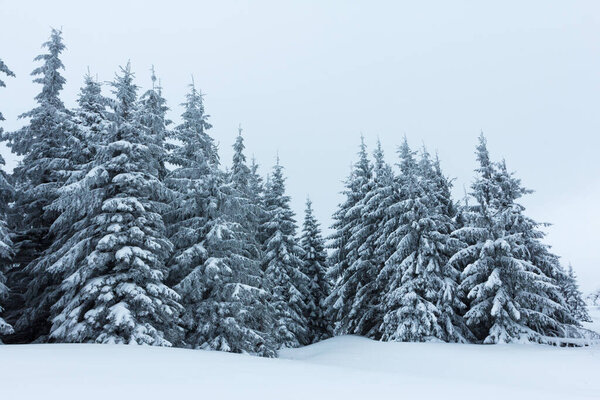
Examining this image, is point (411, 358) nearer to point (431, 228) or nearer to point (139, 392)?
point (431, 228)

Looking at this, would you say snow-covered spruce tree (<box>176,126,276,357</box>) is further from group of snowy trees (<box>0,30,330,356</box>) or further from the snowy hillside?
the snowy hillside

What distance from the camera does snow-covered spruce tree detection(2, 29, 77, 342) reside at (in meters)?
16.2

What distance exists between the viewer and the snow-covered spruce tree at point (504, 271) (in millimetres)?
19594

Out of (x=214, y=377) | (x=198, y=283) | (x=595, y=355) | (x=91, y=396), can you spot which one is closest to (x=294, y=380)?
(x=214, y=377)

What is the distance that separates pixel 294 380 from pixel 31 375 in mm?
4408

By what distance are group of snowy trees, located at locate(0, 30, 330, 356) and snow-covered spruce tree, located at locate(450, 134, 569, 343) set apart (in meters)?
11.1

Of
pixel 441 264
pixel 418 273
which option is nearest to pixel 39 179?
pixel 418 273

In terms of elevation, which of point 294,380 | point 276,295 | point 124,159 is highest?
point 124,159

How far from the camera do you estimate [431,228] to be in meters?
24.1

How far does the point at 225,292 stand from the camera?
16.8 meters

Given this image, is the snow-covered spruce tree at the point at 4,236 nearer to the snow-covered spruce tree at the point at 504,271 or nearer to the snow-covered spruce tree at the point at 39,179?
the snow-covered spruce tree at the point at 39,179

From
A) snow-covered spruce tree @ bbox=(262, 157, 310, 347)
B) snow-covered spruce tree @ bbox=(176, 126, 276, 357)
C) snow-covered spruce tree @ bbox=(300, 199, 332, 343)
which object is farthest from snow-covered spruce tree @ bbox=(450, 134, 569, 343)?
snow-covered spruce tree @ bbox=(300, 199, 332, 343)

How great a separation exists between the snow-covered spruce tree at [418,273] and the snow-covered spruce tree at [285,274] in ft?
22.0

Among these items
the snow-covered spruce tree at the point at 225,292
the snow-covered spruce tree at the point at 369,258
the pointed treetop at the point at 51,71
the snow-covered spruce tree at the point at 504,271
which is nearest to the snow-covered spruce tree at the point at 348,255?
the snow-covered spruce tree at the point at 369,258
